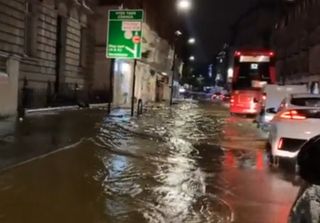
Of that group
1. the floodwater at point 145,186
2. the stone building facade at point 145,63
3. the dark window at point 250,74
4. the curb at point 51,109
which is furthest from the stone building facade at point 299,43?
the floodwater at point 145,186

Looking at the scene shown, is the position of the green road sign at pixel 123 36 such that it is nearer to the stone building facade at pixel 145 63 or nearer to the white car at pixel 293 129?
the stone building facade at pixel 145 63

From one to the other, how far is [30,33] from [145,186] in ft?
65.0

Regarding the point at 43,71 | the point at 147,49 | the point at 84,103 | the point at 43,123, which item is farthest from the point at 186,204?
the point at 147,49

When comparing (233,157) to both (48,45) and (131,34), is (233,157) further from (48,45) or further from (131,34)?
(48,45)

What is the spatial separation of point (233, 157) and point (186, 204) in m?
6.39

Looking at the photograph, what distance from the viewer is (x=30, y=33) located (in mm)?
28453

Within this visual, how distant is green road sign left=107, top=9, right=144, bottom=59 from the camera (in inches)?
1121

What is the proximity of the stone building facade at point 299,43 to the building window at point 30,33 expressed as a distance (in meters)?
23.6

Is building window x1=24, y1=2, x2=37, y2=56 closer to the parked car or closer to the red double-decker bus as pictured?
the red double-decker bus

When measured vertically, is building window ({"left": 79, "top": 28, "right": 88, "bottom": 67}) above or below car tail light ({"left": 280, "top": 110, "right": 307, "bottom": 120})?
above

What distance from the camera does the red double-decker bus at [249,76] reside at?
37.5m

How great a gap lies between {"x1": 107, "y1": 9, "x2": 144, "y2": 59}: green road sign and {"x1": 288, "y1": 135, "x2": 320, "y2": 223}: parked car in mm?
24771

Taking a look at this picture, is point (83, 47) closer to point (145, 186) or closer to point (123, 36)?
point (123, 36)

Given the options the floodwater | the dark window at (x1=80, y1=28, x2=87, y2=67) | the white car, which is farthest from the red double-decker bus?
the white car
